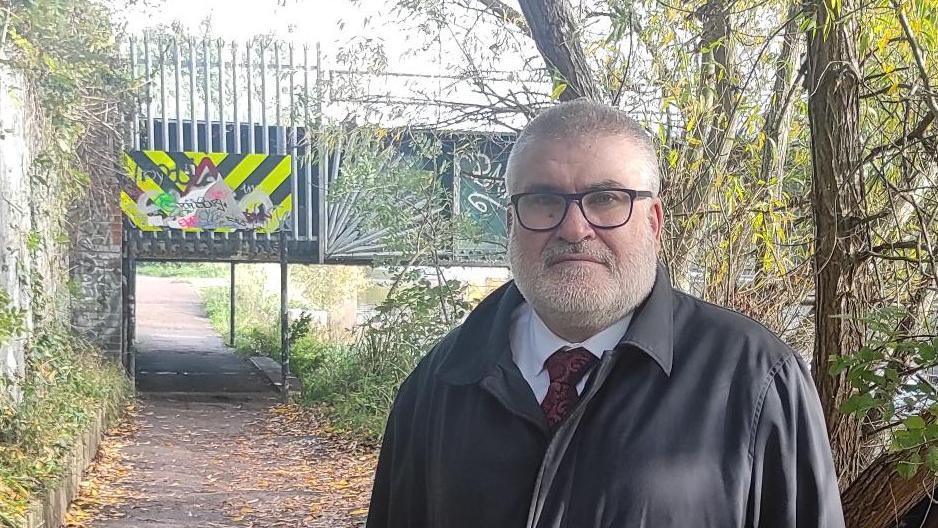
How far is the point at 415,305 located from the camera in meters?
9.56

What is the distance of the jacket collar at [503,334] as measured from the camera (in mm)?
1865

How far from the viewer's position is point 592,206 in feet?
6.40

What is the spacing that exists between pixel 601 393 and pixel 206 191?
11.8 metres

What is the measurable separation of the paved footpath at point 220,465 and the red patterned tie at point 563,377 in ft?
18.7

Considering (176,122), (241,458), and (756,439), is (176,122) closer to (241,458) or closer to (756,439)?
(241,458)

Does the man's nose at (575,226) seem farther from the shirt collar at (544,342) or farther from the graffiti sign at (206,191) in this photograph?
the graffiti sign at (206,191)

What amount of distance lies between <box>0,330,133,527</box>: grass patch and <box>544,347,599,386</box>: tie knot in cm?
411

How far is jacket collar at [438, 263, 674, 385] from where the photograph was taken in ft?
6.12

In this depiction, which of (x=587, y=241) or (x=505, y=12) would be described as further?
(x=505, y=12)

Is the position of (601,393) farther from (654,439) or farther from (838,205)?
(838,205)

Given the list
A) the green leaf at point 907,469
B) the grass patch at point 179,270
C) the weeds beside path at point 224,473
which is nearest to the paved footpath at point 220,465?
the weeds beside path at point 224,473

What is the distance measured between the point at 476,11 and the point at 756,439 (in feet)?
16.3

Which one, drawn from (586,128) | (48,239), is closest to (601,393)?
(586,128)

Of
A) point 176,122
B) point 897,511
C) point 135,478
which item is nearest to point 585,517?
point 897,511
